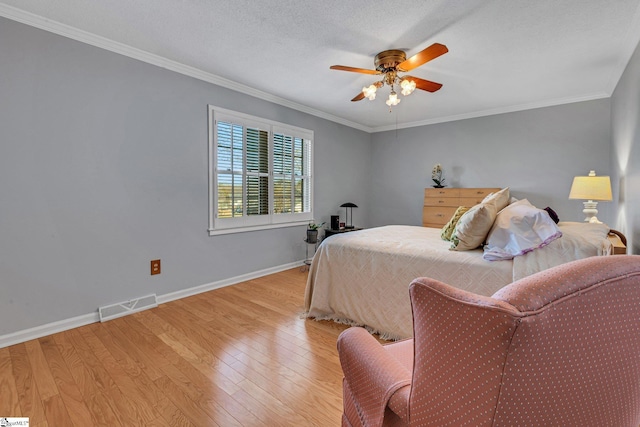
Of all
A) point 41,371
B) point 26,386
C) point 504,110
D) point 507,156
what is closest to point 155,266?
point 41,371

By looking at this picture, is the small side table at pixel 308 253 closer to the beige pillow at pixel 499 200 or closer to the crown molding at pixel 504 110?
the beige pillow at pixel 499 200

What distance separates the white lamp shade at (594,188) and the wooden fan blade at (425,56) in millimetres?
2204

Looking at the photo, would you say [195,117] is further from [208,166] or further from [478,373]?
[478,373]

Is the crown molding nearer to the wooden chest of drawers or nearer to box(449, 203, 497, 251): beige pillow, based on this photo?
the wooden chest of drawers

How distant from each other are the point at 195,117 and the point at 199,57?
1.92ft

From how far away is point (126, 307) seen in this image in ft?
8.37

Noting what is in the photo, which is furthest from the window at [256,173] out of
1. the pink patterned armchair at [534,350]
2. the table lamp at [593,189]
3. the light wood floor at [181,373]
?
the table lamp at [593,189]

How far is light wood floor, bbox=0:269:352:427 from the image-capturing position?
1.41 meters

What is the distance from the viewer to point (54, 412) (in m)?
1.41

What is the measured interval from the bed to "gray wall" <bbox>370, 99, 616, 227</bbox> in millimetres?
2079

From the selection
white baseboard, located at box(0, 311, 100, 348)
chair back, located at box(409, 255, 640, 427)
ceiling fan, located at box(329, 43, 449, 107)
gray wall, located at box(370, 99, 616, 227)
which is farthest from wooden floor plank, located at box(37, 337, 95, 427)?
gray wall, located at box(370, 99, 616, 227)

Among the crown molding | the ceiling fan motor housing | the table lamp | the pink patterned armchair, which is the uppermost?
the crown molding

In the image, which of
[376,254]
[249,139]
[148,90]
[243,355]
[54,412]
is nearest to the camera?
[54,412]

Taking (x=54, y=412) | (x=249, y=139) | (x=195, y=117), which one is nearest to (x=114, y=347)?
(x=54, y=412)
